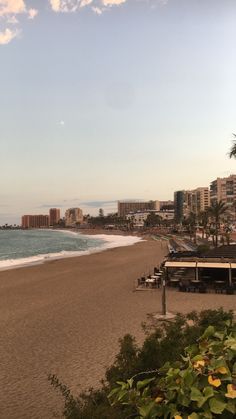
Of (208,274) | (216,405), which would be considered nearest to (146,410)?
(216,405)

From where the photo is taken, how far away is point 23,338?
15.9 m

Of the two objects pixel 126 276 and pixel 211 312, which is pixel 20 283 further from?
pixel 211 312

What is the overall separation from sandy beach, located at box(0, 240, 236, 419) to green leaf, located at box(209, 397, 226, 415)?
7.30m

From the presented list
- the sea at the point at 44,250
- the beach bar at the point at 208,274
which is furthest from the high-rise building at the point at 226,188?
the beach bar at the point at 208,274

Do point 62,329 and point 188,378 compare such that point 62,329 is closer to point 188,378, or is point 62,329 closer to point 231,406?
point 188,378

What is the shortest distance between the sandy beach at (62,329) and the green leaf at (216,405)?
23.9 ft

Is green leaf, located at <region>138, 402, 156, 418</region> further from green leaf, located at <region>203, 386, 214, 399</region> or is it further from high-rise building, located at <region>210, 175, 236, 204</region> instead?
high-rise building, located at <region>210, 175, 236, 204</region>

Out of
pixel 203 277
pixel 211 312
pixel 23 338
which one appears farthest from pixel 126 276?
pixel 211 312

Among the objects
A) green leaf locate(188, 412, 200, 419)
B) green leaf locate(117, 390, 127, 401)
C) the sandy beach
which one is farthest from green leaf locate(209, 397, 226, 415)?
the sandy beach

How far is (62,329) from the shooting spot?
1719 centimetres

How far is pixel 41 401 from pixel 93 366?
264cm

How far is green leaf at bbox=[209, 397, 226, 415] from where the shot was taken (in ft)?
7.81

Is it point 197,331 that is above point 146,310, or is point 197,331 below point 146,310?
above

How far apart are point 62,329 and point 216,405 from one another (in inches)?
615
